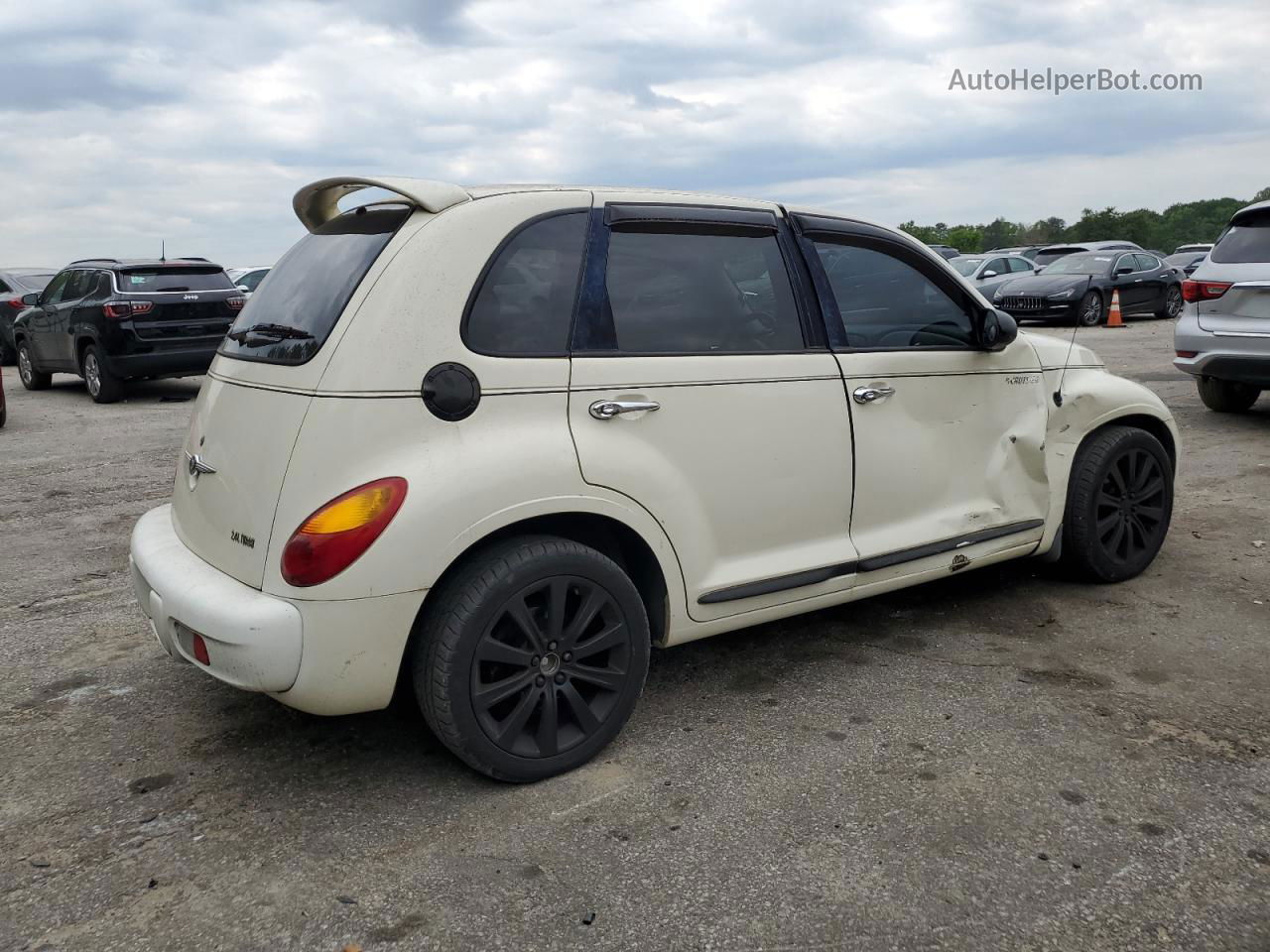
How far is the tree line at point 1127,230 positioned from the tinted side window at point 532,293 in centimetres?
7109

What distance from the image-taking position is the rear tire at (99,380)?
12.3 metres

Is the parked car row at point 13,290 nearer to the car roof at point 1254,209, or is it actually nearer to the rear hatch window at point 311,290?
the rear hatch window at point 311,290

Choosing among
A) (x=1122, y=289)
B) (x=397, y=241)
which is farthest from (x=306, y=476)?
(x=1122, y=289)

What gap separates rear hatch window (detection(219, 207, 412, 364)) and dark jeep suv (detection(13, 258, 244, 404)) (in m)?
9.07

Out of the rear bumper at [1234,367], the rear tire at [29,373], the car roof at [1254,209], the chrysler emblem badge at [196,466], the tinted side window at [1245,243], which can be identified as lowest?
the rear tire at [29,373]

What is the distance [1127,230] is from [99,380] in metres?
76.6

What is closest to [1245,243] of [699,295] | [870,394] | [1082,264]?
[870,394]

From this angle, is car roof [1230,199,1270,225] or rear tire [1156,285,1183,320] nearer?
car roof [1230,199,1270,225]

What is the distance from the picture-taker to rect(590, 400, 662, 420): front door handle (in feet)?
10.6

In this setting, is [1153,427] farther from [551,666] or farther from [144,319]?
[144,319]

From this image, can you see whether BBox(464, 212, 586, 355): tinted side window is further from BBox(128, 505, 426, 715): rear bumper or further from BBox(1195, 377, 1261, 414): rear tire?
BBox(1195, 377, 1261, 414): rear tire

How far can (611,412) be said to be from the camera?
3.24m

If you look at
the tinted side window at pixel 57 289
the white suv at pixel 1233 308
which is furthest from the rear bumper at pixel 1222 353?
the tinted side window at pixel 57 289

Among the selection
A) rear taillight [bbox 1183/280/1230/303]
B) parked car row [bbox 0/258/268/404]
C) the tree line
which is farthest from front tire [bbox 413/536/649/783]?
the tree line
